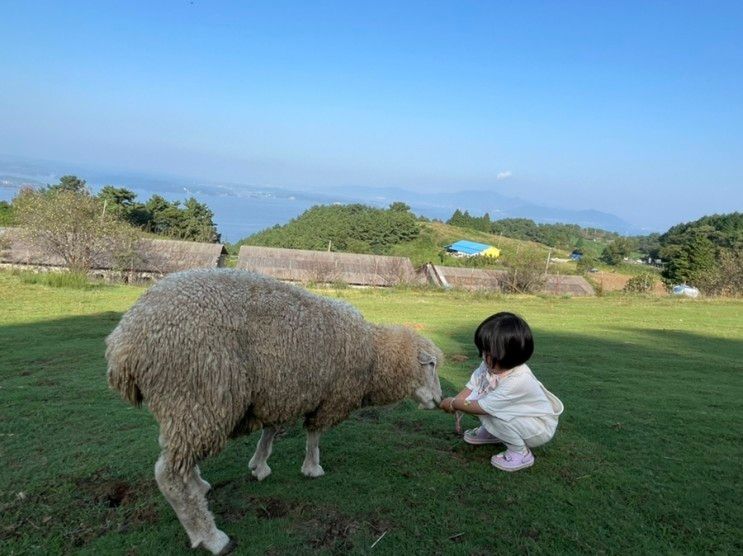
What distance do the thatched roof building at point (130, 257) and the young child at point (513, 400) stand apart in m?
24.8

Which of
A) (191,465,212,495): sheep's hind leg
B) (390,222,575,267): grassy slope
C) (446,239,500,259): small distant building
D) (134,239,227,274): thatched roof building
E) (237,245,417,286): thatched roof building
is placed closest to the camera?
(191,465,212,495): sheep's hind leg

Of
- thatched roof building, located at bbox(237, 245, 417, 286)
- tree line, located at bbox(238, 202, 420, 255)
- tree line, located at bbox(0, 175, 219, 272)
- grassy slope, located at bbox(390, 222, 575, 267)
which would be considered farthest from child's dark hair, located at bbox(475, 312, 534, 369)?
tree line, located at bbox(238, 202, 420, 255)

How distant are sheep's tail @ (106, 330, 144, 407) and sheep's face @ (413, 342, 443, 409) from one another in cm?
256

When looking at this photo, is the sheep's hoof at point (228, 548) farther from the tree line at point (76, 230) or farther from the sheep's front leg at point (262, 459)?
the tree line at point (76, 230)

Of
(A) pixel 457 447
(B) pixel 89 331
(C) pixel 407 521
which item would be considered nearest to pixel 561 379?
(A) pixel 457 447

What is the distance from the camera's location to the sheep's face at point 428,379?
4922mm

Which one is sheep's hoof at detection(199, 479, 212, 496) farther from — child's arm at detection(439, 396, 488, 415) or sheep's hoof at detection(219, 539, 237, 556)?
child's arm at detection(439, 396, 488, 415)

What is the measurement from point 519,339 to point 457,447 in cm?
136

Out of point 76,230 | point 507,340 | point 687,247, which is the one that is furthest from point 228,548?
point 687,247

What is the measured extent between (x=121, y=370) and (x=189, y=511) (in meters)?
1.07

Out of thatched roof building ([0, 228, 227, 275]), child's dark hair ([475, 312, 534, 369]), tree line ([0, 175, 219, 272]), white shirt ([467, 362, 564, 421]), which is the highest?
child's dark hair ([475, 312, 534, 369])

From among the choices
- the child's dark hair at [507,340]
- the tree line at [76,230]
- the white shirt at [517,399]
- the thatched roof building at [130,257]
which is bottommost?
the thatched roof building at [130,257]

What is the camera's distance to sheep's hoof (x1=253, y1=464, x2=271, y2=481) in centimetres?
430

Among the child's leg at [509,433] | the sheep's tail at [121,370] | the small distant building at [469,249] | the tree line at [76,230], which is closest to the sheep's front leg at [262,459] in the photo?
the sheep's tail at [121,370]
